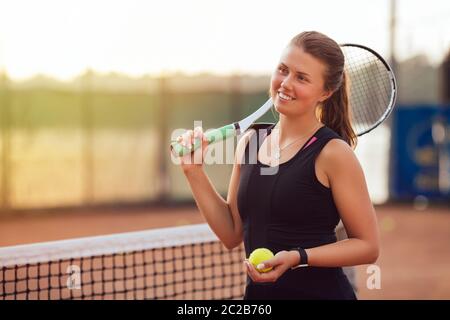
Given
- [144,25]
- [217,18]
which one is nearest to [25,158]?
[144,25]

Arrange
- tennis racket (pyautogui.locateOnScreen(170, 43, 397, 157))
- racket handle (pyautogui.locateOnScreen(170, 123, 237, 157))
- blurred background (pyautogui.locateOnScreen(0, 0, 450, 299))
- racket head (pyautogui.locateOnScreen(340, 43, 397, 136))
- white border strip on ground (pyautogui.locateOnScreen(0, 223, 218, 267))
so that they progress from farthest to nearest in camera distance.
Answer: blurred background (pyautogui.locateOnScreen(0, 0, 450, 299))
white border strip on ground (pyautogui.locateOnScreen(0, 223, 218, 267))
racket head (pyautogui.locateOnScreen(340, 43, 397, 136))
tennis racket (pyautogui.locateOnScreen(170, 43, 397, 157))
racket handle (pyautogui.locateOnScreen(170, 123, 237, 157))

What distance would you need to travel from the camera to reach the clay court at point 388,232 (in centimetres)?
623

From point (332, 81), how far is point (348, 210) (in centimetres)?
39

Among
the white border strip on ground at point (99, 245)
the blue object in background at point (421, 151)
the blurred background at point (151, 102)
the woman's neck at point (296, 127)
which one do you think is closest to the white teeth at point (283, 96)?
the woman's neck at point (296, 127)

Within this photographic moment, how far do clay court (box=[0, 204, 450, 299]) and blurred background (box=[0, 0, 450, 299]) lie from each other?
0.20 feet

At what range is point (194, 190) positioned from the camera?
7.45 feet

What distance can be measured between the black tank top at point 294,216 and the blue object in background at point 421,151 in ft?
34.7

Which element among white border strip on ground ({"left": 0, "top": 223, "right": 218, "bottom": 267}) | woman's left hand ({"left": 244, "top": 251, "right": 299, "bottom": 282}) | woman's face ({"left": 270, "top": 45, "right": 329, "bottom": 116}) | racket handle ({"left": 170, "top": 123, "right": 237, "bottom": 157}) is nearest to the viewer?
woman's left hand ({"left": 244, "top": 251, "right": 299, "bottom": 282})

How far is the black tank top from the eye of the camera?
6.57 ft

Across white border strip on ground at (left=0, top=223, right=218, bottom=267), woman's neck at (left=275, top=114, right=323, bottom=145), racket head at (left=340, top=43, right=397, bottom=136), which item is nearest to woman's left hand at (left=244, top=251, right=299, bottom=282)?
woman's neck at (left=275, top=114, right=323, bottom=145)

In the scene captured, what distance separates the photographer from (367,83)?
293 cm

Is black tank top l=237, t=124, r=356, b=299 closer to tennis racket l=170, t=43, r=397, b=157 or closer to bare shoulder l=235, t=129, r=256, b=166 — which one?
bare shoulder l=235, t=129, r=256, b=166

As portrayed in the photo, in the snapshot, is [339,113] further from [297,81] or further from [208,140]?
[208,140]
